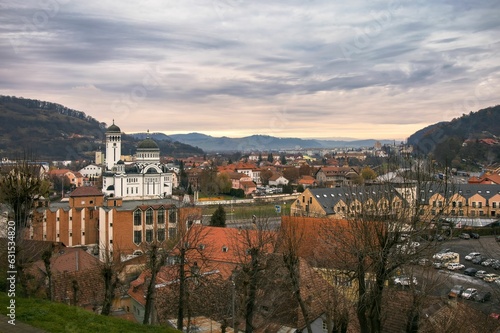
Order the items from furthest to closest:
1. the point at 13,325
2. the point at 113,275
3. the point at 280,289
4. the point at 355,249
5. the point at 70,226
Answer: the point at 70,226, the point at 280,289, the point at 113,275, the point at 355,249, the point at 13,325

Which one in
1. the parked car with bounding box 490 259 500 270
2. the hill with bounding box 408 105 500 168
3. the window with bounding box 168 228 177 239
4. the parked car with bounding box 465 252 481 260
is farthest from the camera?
the hill with bounding box 408 105 500 168

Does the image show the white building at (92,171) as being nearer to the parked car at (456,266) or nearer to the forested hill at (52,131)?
the forested hill at (52,131)

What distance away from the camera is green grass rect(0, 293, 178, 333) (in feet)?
25.9

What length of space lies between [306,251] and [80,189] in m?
19.4

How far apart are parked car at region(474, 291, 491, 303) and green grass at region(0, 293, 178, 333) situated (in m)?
14.6

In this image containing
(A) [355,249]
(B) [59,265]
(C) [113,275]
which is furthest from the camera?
(B) [59,265]

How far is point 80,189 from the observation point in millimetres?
32188

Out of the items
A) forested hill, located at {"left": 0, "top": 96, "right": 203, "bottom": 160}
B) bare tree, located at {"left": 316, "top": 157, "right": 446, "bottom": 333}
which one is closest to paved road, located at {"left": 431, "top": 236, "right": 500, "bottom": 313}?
bare tree, located at {"left": 316, "top": 157, "right": 446, "bottom": 333}

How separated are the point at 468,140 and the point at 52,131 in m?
128

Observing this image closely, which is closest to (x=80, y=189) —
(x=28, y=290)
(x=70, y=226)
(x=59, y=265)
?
(x=70, y=226)

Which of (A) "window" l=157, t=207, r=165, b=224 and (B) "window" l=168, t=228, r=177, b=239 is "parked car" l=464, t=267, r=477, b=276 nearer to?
(B) "window" l=168, t=228, r=177, b=239

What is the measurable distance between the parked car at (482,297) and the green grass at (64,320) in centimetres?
1456

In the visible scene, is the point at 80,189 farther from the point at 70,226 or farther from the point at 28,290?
the point at 28,290

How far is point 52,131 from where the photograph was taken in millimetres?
152875
